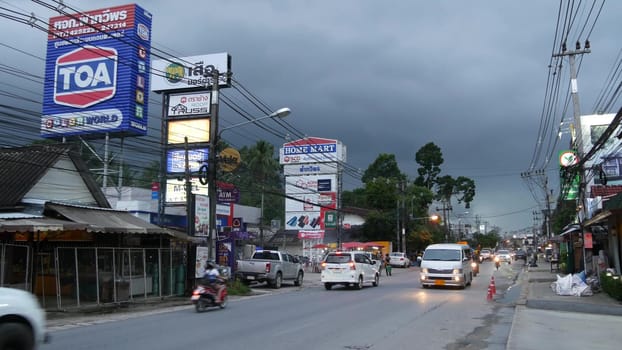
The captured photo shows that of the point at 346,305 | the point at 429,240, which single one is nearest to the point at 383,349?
the point at 346,305

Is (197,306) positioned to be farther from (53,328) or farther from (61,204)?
(61,204)

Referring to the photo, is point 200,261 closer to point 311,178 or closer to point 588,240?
point 588,240

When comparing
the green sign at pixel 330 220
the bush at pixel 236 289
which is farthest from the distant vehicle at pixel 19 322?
the green sign at pixel 330 220

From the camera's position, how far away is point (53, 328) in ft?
43.9

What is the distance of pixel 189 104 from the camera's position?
1601 inches

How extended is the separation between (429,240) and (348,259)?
166ft

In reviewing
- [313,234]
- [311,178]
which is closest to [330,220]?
[313,234]

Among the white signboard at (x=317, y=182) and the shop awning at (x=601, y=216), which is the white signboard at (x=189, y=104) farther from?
the shop awning at (x=601, y=216)

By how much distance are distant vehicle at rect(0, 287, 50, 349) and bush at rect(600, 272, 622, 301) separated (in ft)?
55.3

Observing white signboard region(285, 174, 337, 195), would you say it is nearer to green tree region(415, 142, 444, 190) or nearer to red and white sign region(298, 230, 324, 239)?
red and white sign region(298, 230, 324, 239)

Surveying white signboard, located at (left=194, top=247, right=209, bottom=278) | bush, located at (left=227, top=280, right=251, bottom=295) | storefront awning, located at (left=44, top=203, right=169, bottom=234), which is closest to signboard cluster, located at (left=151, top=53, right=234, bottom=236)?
bush, located at (left=227, top=280, right=251, bottom=295)

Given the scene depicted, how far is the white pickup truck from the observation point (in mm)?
27273

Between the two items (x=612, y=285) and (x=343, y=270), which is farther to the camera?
(x=343, y=270)

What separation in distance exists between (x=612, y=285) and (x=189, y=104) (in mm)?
30759
